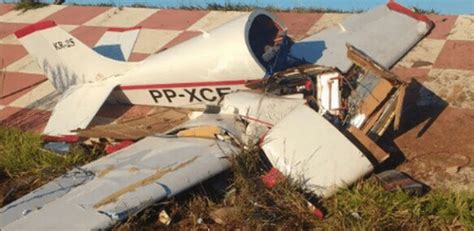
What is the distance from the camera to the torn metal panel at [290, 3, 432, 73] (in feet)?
22.9

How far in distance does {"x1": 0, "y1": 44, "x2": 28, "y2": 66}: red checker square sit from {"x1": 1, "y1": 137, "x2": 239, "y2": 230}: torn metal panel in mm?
4104

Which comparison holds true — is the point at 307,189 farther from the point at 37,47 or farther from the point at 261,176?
the point at 37,47

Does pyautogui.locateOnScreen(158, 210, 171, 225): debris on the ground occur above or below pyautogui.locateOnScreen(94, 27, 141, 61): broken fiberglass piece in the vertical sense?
below

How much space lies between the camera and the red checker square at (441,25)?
7.94 metres

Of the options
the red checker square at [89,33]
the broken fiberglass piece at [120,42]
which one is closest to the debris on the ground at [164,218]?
the broken fiberglass piece at [120,42]

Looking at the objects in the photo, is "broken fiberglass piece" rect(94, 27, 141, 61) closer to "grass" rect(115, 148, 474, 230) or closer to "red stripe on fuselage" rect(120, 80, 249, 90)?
"red stripe on fuselage" rect(120, 80, 249, 90)

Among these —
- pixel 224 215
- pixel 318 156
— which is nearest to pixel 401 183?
pixel 318 156

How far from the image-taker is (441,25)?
821 centimetres

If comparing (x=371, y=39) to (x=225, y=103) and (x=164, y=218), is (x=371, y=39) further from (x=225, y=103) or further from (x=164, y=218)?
(x=164, y=218)

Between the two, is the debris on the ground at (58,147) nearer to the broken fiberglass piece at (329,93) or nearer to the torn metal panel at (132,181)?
the torn metal panel at (132,181)

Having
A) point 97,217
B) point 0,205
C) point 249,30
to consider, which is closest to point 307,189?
point 97,217

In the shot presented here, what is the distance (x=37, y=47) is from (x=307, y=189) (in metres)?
3.60

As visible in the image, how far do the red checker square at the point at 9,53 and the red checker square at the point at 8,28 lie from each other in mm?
489

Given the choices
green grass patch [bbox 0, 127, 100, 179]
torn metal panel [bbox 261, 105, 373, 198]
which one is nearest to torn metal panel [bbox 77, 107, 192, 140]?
green grass patch [bbox 0, 127, 100, 179]
